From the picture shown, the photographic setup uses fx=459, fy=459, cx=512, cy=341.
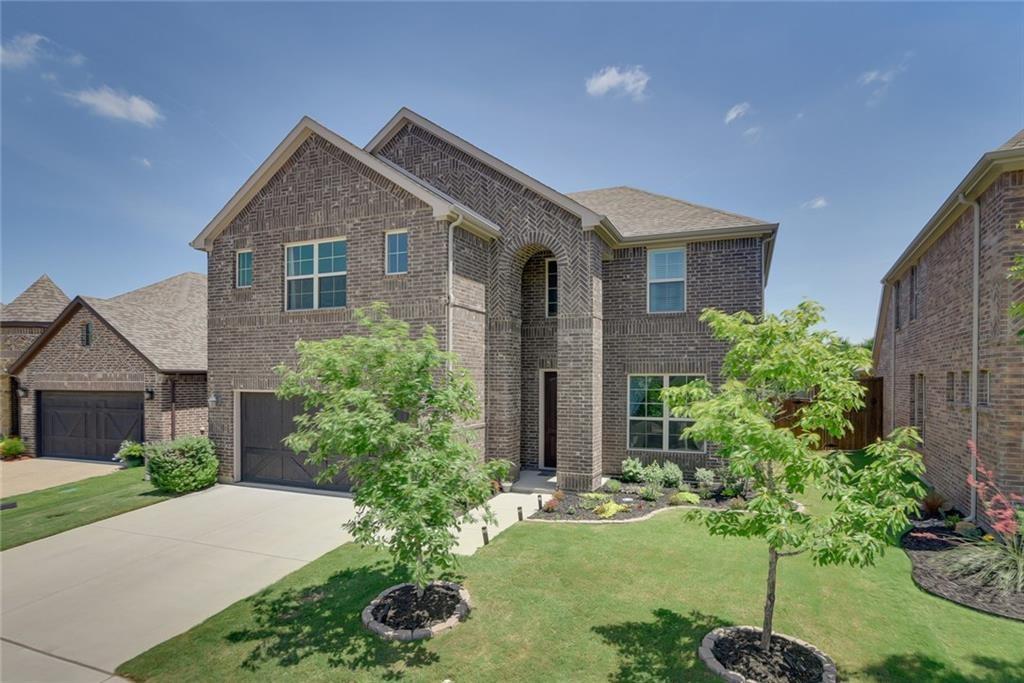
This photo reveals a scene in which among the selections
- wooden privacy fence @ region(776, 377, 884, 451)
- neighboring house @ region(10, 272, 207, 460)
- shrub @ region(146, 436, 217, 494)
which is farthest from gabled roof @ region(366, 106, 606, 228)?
wooden privacy fence @ region(776, 377, 884, 451)

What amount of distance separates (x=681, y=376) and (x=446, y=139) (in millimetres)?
8916

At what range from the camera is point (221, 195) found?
12164mm

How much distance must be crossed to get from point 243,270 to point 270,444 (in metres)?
4.65

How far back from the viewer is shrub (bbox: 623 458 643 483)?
11.5 metres

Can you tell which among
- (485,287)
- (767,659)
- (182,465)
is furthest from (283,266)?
(767,659)

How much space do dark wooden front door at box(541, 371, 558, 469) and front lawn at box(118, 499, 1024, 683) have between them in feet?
18.5

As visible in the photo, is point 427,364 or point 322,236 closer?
point 427,364

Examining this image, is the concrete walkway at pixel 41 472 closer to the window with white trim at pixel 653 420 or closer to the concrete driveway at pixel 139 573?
the concrete driveway at pixel 139 573

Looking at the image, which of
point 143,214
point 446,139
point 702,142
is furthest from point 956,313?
point 143,214

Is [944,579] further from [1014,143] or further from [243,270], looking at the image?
[243,270]

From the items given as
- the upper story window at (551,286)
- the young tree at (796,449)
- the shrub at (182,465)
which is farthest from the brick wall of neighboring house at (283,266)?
the young tree at (796,449)

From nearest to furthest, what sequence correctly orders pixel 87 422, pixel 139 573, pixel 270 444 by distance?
pixel 139 573
pixel 270 444
pixel 87 422

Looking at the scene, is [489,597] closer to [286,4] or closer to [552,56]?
[552,56]

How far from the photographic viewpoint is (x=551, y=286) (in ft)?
42.4
